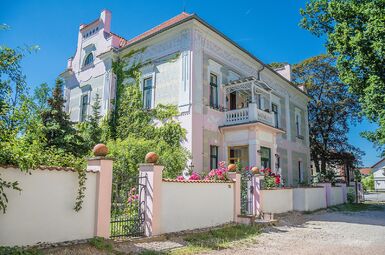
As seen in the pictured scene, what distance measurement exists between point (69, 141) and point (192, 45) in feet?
24.1

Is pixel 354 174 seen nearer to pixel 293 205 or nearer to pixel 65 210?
pixel 293 205

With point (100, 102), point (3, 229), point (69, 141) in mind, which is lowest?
point (3, 229)

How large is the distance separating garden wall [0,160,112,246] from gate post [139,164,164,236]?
119 centimetres

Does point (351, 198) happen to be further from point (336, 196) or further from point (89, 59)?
point (89, 59)

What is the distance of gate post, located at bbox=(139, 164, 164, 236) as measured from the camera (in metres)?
7.92

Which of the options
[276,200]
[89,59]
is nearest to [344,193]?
[276,200]

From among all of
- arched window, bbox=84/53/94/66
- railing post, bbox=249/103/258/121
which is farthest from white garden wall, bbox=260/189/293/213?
arched window, bbox=84/53/94/66

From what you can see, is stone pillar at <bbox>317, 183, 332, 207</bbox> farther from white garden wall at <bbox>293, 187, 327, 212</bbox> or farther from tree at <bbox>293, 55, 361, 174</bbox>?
tree at <bbox>293, 55, 361, 174</bbox>

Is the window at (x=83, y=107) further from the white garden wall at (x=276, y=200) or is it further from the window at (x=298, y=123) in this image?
the window at (x=298, y=123)

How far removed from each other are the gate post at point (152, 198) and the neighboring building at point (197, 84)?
6.26 metres

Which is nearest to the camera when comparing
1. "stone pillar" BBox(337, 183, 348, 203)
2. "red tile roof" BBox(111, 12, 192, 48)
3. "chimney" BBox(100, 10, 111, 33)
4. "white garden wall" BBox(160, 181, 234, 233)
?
"white garden wall" BBox(160, 181, 234, 233)

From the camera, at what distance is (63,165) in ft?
22.4

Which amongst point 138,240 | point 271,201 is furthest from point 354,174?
point 138,240

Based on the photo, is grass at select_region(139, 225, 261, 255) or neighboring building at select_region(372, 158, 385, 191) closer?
grass at select_region(139, 225, 261, 255)
